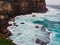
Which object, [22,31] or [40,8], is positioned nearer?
[22,31]

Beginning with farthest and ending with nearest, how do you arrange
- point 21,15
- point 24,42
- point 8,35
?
point 21,15, point 8,35, point 24,42

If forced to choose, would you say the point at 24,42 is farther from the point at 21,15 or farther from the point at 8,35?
the point at 21,15

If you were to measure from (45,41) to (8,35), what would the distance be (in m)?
7.34

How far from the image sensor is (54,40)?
129 feet

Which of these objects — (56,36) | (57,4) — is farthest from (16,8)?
(57,4)

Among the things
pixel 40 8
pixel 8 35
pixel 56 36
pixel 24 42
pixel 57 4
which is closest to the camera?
pixel 24 42

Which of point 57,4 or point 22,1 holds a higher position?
point 22,1

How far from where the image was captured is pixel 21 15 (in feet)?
207

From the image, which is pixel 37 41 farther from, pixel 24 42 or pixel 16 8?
pixel 16 8

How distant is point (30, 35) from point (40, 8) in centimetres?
3128

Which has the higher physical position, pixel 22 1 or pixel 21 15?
pixel 22 1

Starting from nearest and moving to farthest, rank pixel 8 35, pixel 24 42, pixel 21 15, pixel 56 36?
pixel 24 42
pixel 8 35
pixel 56 36
pixel 21 15

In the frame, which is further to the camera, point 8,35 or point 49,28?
point 49,28

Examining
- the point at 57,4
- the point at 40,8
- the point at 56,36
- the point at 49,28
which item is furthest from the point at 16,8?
the point at 57,4
